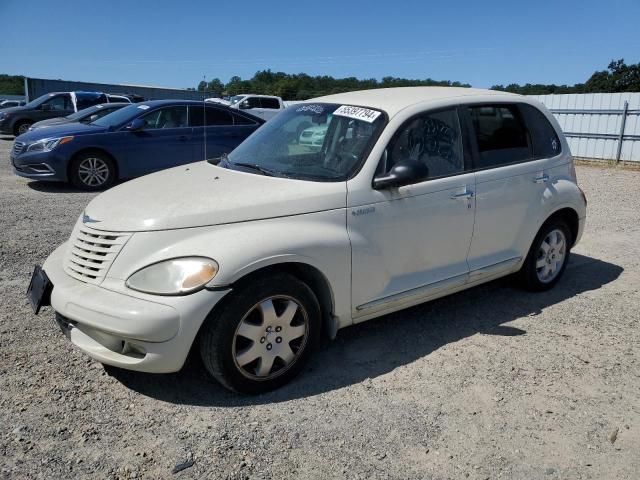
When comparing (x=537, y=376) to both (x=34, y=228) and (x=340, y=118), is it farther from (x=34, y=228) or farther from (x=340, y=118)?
(x=34, y=228)

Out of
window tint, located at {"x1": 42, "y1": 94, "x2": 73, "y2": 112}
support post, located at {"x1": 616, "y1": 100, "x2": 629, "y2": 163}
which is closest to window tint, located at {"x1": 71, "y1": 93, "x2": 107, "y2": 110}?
window tint, located at {"x1": 42, "y1": 94, "x2": 73, "y2": 112}

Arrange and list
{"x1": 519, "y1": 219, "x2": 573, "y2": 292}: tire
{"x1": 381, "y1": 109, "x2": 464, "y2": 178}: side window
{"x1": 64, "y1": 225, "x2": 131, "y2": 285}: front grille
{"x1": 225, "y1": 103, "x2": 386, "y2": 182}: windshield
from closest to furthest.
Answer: {"x1": 64, "y1": 225, "x2": 131, "y2": 285}: front grille < {"x1": 225, "y1": 103, "x2": 386, "y2": 182}: windshield < {"x1": 381, "y1": 109, "x2": 464, "y2": 178}: side window < {"x1": 519, "y1": 219, "x2": 573, "y2": 292}: tire

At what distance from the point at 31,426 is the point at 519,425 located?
8.65 ft

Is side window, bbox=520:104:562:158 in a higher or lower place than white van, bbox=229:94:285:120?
lower

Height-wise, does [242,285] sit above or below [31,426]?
above

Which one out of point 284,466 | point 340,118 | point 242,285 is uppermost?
point 340,118

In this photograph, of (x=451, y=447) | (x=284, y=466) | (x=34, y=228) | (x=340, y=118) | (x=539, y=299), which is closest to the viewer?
(x=284, y=466)

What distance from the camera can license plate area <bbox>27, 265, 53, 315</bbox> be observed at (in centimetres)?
331

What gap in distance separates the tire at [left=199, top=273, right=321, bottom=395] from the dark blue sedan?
20.8 ft

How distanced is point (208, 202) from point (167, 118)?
23.9ft

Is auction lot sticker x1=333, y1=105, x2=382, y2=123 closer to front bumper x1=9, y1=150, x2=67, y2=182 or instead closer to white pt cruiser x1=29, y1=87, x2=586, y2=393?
white pt cruiser x1=29, y1=87, x2=586, y2=393

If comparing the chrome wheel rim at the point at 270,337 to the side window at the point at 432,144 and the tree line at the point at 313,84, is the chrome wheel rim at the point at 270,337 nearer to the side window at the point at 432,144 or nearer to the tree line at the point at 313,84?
the side window at the point at 432,144

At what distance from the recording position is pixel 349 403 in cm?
319

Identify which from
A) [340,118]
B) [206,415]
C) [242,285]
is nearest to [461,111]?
[340,118]
